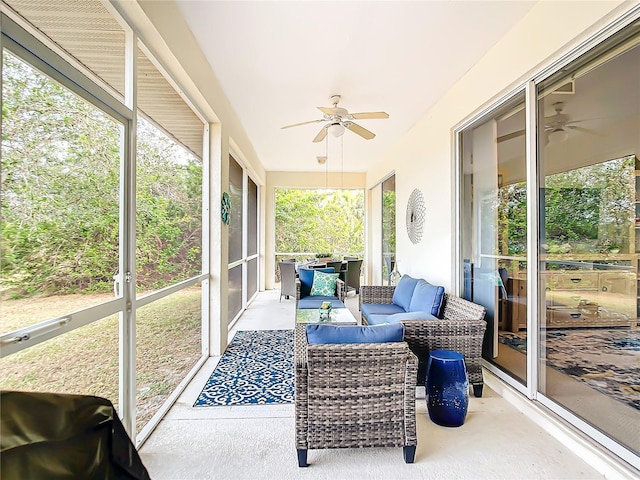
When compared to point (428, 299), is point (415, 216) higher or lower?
higher

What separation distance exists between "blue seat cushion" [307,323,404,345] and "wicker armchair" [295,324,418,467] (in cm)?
5

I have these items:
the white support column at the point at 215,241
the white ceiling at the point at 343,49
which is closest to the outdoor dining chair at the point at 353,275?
the white ceiling at the point at 343,49

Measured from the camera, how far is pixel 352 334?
1.97m

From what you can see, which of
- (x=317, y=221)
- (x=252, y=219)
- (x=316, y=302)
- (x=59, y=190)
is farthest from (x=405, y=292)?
(x=317, y=221)

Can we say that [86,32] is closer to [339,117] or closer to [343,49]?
[343,49]

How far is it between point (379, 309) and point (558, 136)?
2.43m

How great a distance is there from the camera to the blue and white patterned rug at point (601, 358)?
1.96 meters

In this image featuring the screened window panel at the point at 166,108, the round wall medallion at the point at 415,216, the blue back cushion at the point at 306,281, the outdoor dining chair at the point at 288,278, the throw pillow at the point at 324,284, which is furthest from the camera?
the outdoor dining chair at the point at 288,278

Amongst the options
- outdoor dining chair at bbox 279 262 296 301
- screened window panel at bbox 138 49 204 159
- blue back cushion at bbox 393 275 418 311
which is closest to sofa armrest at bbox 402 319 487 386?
blue back cushion at bbox 393 275 418 311

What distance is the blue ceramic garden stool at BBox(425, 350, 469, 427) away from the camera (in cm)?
227

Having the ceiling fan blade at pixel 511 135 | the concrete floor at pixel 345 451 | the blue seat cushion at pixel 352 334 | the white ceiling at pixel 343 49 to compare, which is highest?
the white ceiling at pixel 343 49

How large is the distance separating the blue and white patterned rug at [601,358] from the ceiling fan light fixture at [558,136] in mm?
1274

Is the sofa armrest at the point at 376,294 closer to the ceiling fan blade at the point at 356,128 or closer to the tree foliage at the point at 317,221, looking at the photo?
the ceiling fan blade at the point at 356,128

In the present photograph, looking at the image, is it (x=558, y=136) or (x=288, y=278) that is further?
(x=288, y=278)
